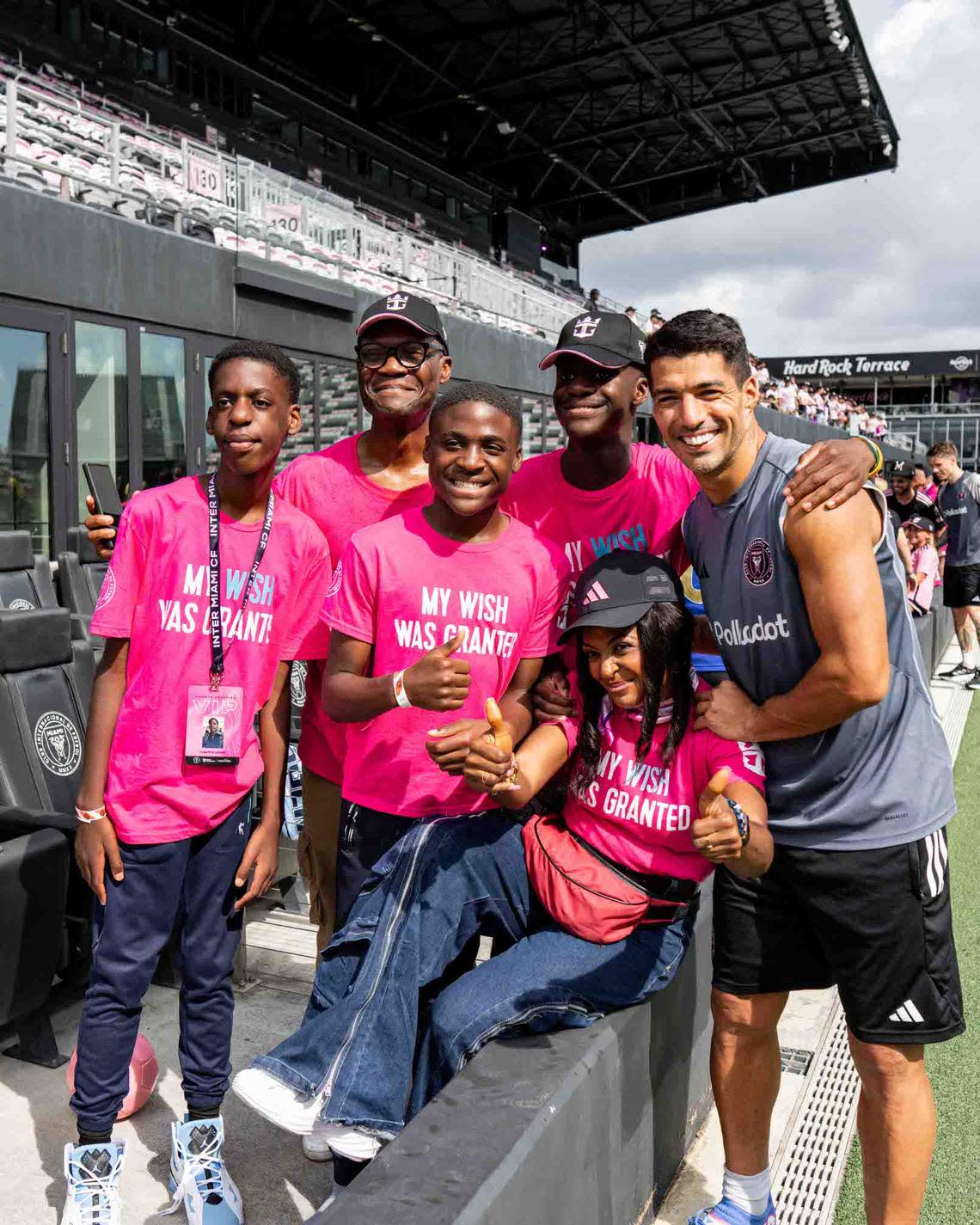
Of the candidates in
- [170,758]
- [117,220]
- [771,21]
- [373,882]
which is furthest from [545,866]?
[771,21]

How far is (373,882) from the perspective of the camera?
7.82 ft

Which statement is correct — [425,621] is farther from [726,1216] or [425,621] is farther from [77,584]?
[77,584]

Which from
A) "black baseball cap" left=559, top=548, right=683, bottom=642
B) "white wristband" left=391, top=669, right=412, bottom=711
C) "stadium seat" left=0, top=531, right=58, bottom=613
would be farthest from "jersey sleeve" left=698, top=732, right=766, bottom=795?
"stadium seat" left=0, top=531, right=58, bottom=613

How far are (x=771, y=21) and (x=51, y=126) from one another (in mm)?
21236

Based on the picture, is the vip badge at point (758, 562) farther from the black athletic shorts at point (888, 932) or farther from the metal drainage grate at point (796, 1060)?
the metal drainage grate at point (796, 1060)

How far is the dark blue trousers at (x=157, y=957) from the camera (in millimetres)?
2402

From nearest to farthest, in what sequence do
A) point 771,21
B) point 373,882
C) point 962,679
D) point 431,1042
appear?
point 431,1042
point 373,882
point 962,679
point 771,21

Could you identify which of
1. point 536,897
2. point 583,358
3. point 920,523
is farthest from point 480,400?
point 920,523

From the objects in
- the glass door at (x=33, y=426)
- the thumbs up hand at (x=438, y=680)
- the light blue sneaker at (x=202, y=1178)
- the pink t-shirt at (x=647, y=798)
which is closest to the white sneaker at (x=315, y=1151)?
the light blue sneaker at (x=202, y=1178)

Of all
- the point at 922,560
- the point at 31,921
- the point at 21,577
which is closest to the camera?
the point at 31,921

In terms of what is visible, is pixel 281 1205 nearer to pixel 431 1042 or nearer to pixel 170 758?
pixel 431 1042

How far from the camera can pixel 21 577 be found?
7.06m

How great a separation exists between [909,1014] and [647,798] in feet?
2.23

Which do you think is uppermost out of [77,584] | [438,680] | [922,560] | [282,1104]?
[922,560]
